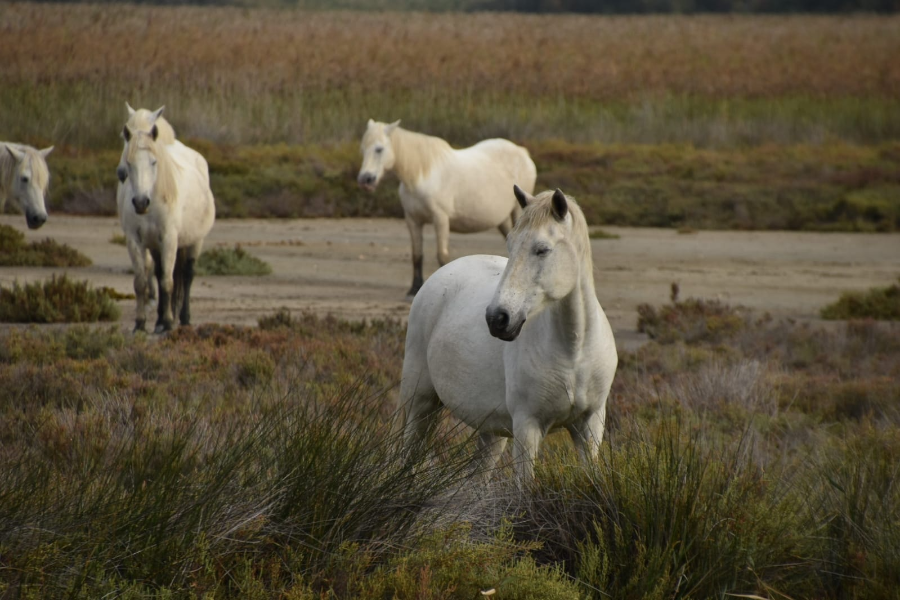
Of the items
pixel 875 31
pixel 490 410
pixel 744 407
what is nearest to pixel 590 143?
pixel 744 407

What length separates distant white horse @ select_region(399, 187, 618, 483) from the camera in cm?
465

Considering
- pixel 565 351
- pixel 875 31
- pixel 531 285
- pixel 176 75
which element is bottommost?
pixel 565 351

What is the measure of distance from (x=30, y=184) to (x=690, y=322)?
6888 millimetres

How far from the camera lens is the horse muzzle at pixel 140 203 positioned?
9.77 metres

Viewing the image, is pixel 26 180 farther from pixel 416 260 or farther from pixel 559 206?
pixel 559 206

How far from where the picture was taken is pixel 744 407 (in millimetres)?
7922

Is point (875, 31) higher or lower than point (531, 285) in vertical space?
higher

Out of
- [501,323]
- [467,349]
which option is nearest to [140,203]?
[467,349]

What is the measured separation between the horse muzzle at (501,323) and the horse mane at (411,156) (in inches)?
360

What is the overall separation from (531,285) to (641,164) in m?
19.3

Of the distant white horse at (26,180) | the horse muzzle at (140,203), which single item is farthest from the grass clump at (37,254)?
the horse muzzle at (140,203)

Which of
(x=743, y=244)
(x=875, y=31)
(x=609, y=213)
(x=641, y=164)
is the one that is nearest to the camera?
(x=743, y=244)

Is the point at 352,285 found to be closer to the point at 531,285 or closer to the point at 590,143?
the point at 531,285

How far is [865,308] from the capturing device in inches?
492
